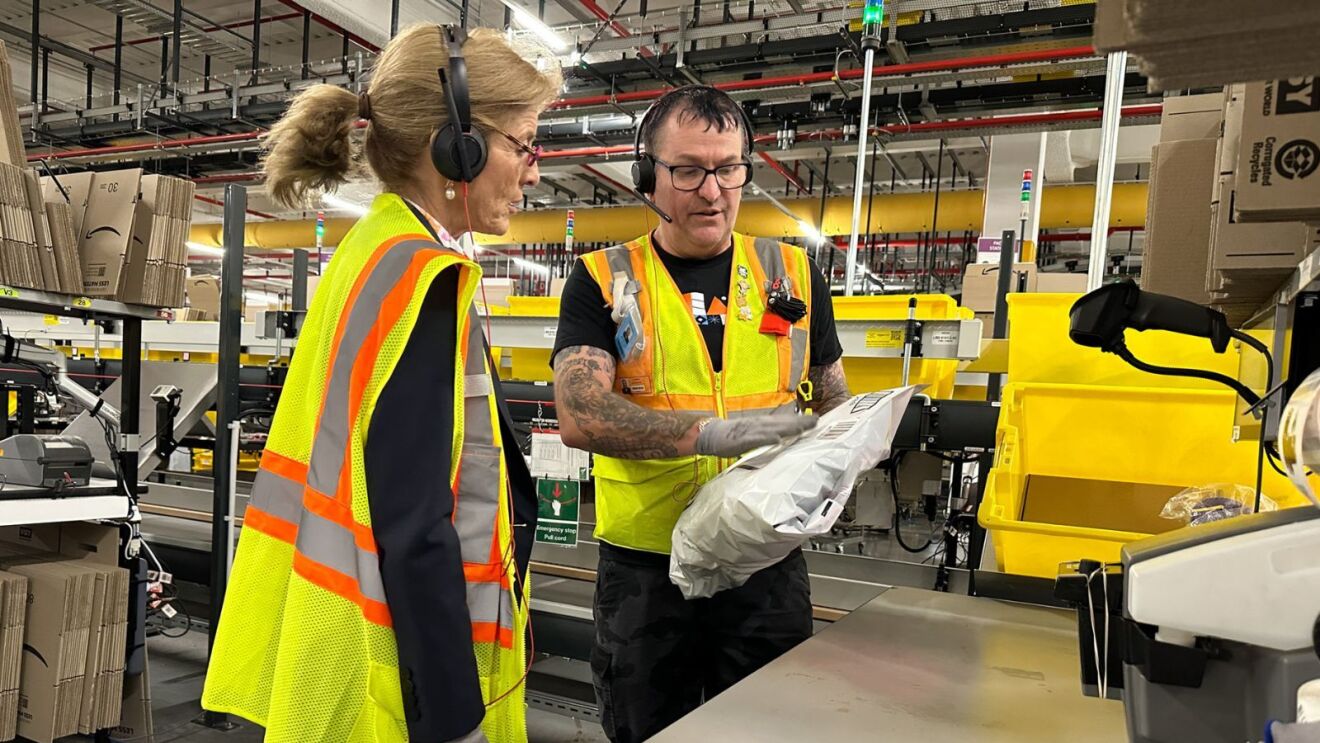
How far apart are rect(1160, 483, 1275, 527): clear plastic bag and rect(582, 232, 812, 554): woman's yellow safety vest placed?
0.65 metres

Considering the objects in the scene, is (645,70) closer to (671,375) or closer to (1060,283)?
(1060,283)

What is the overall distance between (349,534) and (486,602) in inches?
7.8

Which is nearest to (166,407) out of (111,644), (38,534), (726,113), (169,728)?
(38,534)

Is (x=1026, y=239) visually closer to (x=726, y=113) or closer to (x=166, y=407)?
(x=726, y=113)

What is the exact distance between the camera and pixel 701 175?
59.4 inches

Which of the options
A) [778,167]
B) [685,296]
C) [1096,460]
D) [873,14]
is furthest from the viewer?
[778,167]

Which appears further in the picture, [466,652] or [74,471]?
[74,471]

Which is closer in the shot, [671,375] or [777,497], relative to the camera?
[777,497]

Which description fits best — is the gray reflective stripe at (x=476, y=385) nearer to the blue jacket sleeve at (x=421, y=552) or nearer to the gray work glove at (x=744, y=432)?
the blue jacket sleeve at (x=421, y=552)

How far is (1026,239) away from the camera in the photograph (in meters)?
5.22

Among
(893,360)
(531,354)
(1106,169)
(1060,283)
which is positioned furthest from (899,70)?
(1106,169)

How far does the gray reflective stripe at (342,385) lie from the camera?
914mm

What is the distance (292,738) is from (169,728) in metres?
2.81

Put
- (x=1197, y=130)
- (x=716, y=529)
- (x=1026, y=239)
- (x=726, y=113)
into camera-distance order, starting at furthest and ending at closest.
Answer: (x=1026, y=239) < (x=726, y=113) < (x=1197, y=130) < (x=716, y=529)
